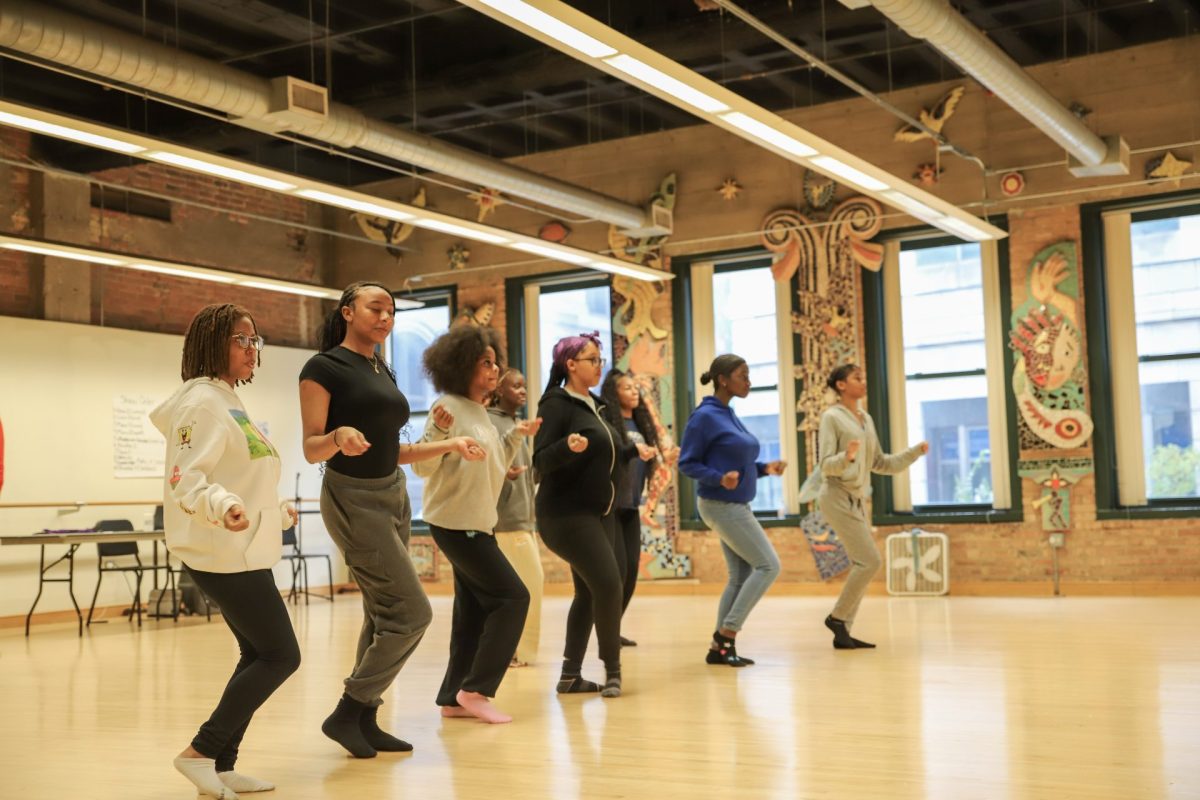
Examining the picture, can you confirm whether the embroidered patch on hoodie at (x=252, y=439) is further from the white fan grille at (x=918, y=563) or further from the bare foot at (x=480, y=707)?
the white fan grille at (x=918, y=563)

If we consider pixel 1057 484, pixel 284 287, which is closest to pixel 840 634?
pixel 1057 484

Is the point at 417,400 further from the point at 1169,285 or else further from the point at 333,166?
the point at 1169,285

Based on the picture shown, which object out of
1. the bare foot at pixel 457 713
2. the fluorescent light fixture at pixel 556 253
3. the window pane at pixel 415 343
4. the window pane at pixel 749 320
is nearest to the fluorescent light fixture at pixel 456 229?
the fluorescent light fixture at pixel 556 253

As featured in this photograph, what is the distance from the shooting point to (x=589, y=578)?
551 cm

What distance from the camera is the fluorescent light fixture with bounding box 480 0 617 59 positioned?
5410mm

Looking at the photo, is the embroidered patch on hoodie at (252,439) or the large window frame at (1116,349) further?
the large window frame at (1116,349)

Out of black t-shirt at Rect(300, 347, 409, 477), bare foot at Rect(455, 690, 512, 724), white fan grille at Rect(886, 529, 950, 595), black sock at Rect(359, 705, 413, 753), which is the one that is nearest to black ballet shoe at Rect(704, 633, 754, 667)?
bare foot at Rect(455, 690, 512, 724)

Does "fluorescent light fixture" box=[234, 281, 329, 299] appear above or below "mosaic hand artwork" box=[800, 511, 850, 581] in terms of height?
above

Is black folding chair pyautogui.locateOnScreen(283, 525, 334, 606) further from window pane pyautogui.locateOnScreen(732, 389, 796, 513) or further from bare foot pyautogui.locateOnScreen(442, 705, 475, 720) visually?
bare foot pyautogui.locateOnScreen(442, 705, 475, 720)

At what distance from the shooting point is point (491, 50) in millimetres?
10695

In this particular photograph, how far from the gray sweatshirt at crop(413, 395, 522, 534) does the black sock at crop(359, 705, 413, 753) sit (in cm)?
70

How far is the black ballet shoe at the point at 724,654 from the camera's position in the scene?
21.7 feet

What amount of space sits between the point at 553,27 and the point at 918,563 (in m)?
6.95

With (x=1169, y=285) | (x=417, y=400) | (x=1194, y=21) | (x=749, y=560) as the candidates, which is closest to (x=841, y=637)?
(x=749, y=560)
